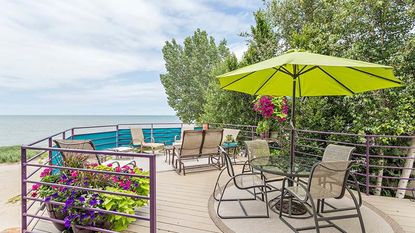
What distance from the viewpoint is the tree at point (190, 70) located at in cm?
1803

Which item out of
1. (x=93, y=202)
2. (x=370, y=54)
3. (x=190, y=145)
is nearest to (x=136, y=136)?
(x=190, y=145)

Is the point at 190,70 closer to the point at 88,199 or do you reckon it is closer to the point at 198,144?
the point at 198,144

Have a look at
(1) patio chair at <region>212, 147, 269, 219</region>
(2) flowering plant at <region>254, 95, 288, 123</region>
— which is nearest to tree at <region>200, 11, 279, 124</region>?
(2) flowering plant at <region>254, 95, 288, 123</region>

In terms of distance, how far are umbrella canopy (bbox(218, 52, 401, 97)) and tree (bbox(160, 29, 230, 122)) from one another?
13334mm

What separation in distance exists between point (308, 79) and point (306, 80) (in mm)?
60

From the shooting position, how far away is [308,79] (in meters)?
3.86

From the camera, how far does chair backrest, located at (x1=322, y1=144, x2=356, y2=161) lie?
3.03m

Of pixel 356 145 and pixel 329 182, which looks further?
pixel 356 145

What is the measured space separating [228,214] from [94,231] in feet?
5.40

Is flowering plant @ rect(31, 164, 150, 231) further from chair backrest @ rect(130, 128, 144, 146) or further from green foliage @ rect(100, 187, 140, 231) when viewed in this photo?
chair backrest @ rect(130, 128, 144, 146)

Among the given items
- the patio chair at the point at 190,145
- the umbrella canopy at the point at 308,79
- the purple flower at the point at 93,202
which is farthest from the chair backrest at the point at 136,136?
the purple flower at the point at 93,202

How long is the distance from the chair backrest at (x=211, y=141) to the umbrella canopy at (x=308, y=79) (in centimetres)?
137

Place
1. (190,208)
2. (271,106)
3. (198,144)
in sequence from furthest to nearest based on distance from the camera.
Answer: (271,106)
(198,144)
(190,208)

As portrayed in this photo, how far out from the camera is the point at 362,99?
6141mm
